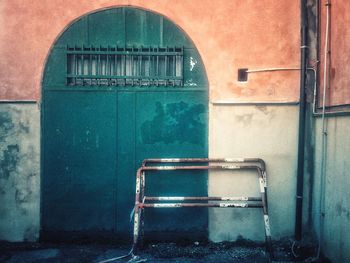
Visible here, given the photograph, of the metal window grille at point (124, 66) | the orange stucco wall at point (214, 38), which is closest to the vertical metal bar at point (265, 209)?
the orange stucco wall at point (214, 38)

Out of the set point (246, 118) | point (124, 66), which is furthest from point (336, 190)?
point (124, 66)

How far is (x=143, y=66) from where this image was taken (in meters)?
5.52

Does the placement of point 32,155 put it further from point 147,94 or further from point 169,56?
point 169,56

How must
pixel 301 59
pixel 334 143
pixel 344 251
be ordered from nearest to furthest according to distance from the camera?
pixel 344 251 → pixel 334 143 → pixel 301 59

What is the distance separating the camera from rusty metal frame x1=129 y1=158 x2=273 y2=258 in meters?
4.90

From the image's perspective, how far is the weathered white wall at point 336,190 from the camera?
167 inches

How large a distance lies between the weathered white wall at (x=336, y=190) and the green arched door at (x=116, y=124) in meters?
1.68

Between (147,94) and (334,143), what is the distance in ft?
8.81

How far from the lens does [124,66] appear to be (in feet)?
18.0

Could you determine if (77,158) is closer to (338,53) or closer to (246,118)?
(246,118)

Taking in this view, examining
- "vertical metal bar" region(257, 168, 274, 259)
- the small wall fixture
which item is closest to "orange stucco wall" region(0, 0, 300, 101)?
the small wall fixture

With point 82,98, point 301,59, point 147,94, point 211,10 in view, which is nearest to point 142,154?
point 147,94

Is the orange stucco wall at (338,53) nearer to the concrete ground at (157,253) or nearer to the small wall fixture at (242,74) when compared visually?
the small wall fixture at (242,74)

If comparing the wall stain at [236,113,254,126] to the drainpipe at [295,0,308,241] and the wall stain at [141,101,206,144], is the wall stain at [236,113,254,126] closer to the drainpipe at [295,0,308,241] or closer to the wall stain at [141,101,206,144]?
the wall stain at [141,101,206,144]
